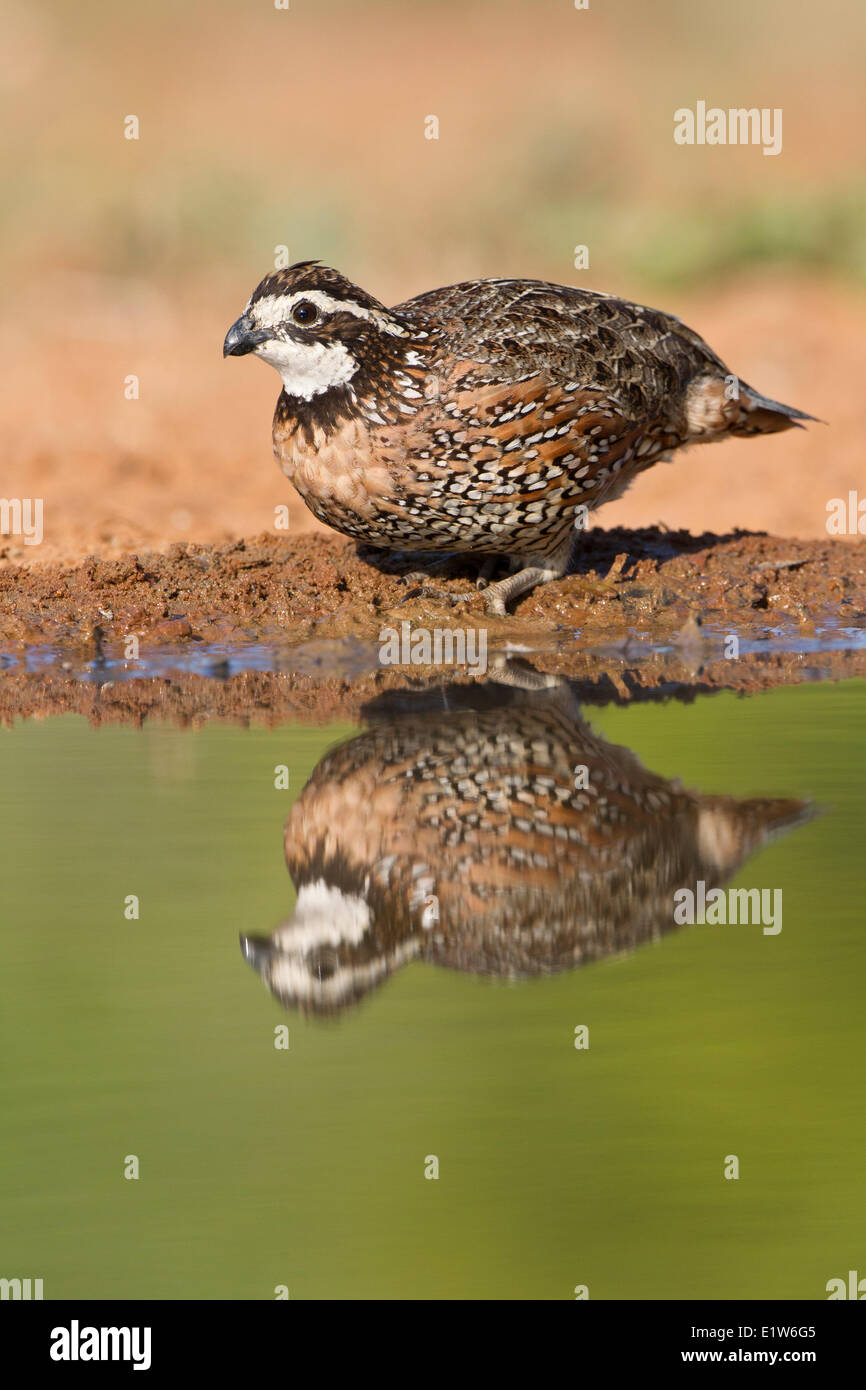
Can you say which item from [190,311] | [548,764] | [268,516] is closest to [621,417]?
[548,764]

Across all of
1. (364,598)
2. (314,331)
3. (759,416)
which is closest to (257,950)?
(314,331)

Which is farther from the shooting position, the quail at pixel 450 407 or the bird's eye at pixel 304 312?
the bird's eye at pixel 304 312

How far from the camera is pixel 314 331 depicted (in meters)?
9.69

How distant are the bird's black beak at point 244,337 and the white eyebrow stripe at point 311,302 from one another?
5 cm

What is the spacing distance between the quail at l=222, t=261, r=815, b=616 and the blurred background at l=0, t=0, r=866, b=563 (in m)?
3.38

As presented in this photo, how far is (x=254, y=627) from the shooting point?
1041 cm

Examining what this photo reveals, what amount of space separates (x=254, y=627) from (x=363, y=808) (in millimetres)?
4078

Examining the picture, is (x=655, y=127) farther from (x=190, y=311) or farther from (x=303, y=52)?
(x=190, y=311)

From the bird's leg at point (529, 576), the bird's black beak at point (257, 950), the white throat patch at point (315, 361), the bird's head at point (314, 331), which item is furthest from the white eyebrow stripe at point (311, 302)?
the bird's black beak at point (257, 950)

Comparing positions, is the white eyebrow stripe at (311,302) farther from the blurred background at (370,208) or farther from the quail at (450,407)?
the blurred background at (370,208)

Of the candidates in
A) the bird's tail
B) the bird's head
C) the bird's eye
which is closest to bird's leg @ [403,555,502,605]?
the bird's head

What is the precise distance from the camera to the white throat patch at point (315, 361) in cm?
965

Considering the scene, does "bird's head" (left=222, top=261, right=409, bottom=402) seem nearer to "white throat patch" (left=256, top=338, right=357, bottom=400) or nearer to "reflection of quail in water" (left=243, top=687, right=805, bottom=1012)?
"white throat patch" (left=256, top=338, right=357, bottom=400)

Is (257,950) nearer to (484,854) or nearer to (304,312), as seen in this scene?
(484,854)
